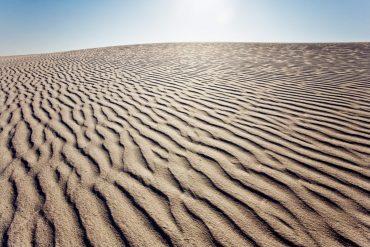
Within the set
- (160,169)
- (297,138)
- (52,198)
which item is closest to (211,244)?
(160,169)

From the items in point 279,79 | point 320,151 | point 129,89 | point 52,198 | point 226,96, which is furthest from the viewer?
point 279,79

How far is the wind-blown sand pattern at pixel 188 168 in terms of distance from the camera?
1870mm

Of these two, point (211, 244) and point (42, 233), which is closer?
point (211, 244)

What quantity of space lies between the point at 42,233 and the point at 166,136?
166 centimetres

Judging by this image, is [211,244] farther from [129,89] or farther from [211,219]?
[129,89]

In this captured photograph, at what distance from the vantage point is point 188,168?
257 centimetres

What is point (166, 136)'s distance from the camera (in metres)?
3.21

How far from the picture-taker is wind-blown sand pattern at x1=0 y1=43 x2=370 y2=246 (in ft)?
6.14

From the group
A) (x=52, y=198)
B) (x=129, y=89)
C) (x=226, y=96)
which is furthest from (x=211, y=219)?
(x=129, y=89)

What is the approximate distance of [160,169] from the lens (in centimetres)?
256

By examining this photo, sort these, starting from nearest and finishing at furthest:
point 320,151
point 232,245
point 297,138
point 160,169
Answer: point 232,245, point 160,169, point 320,151, point 297,138

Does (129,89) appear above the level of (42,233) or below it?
above

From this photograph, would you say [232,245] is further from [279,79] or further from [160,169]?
[279,79]

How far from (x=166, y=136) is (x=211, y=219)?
56.8 inches
